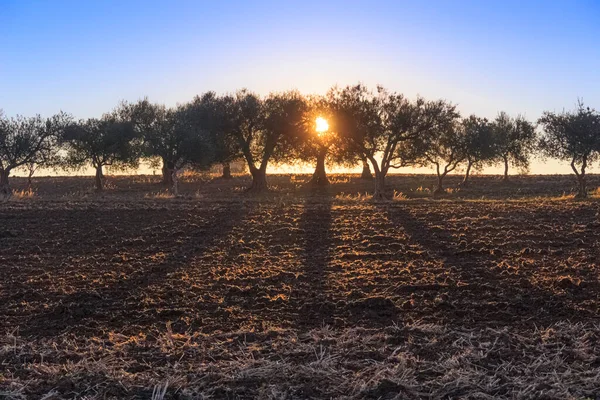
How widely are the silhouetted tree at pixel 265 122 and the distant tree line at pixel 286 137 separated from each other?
79 mm

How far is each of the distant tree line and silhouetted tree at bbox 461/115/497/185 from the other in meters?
Answer: 0.10

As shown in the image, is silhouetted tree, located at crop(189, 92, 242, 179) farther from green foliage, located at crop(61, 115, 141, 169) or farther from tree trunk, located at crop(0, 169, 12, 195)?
tree trunk, located at crop(0, 169, 12, 195)

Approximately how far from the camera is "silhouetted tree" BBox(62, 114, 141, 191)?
4806 cm

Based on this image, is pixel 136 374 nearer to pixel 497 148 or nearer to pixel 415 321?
pixel 415 321

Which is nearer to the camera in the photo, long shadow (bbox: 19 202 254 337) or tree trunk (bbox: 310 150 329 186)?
long shadow (bbox: 19 202 254 337)

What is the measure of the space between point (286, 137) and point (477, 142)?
51.0 ft

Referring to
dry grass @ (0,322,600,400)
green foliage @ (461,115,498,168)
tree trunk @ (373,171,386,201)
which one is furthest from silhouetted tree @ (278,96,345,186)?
dry grass @ (0,322,600,400)

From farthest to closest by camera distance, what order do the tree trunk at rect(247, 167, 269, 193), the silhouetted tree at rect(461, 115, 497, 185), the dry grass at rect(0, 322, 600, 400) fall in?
the silhouetted tree at rect(461, 115, 497, 185) → the tree trunk at rect(247, 167, 269, 193) → the dry grass at rect(0, 322, 600, 400)

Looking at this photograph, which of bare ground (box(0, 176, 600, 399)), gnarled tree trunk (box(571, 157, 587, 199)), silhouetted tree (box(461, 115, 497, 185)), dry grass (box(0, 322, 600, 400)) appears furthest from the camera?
silhouetted tree (box(461, 115, 497, 185))

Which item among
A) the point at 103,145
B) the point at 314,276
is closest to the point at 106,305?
the point at 314,276

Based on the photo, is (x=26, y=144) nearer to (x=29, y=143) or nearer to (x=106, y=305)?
(x=29, y=143)

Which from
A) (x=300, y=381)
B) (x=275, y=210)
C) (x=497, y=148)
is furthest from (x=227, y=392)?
(x=497, y=148)

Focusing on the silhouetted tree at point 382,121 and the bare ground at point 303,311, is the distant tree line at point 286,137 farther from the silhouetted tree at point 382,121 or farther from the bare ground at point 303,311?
the bare ground at point 303,311

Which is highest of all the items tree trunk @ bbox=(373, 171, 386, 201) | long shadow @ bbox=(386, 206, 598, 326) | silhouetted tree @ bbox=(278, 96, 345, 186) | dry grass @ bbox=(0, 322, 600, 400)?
silhouetted tree @ bbox=(278, 96, 345, 186)
